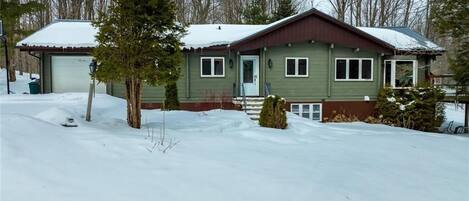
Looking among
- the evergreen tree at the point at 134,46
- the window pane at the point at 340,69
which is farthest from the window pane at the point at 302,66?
the evergreen tree at the point at 134,46

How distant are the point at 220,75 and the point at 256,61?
5.79 ft

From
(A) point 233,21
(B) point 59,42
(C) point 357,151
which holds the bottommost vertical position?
(C) point 357,151

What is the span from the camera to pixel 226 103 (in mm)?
18203

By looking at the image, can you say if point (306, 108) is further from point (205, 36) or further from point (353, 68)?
point (205, 36)

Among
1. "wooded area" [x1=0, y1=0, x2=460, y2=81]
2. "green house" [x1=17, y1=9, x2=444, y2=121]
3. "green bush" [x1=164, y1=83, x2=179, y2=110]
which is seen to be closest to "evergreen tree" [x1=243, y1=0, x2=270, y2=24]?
"wooded area" [x1=0, y1=0, x2=460, y2=81]

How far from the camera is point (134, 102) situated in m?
9.31

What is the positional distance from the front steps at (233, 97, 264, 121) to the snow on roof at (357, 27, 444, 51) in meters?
7.04

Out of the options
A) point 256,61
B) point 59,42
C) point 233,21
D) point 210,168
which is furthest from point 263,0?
point 210,168

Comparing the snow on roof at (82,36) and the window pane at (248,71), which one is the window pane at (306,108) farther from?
the snow on roof at (82,36)

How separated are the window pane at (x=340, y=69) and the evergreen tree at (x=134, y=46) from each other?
38.3 feet

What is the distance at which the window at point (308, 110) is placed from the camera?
18938 millimetres

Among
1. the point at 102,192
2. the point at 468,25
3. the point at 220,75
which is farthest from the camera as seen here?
the point at 220,75

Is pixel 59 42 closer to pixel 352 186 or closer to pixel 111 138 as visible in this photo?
pixel 111 138

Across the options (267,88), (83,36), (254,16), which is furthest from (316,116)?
(254,16)
